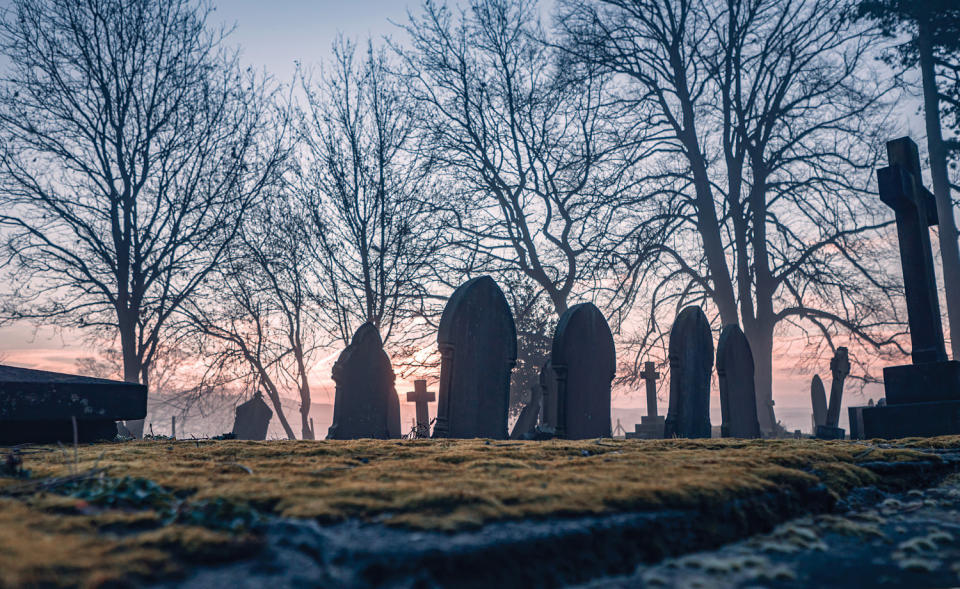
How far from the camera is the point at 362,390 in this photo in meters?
9.82

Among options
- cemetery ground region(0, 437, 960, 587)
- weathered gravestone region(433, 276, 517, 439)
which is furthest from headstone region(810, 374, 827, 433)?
cemetery ground region(0, 437, 960, 587)

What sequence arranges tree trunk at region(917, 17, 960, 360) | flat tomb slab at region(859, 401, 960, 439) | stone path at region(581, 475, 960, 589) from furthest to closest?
tree trunk at region(917, 17, 960, 360) → flat tomb slab at region(859, 401, 960, 439) → stone path at region(581, 475, 960, 589)

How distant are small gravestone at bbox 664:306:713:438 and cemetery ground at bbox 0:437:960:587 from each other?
7298 mm

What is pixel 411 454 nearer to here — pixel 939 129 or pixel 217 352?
pixel 217 352

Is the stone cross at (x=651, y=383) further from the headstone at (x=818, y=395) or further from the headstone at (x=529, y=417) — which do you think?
the headstone at (x=818, y=395)

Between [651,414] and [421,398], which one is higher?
[421,398]

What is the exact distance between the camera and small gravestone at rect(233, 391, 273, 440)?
18453 mm

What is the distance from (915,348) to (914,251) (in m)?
1.28

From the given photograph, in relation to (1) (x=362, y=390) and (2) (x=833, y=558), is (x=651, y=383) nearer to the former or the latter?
(1) (x=362, y=390)

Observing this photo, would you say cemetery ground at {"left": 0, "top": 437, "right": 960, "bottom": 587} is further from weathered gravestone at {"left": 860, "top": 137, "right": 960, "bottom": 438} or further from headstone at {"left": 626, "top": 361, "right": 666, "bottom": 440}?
headstone at {"left": 626, "top": 361, "right": 666, "bottom": 440}

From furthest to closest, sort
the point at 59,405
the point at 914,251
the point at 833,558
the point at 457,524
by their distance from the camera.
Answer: the point at 914,251 → the point at 59,405 → the point at 833,558 → the point at 457,524

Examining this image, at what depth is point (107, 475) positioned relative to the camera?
2.56m

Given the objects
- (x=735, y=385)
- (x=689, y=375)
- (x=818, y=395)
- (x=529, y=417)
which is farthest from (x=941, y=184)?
(x=529, y=417)

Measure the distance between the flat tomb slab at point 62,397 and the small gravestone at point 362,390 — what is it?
3.76 metres
